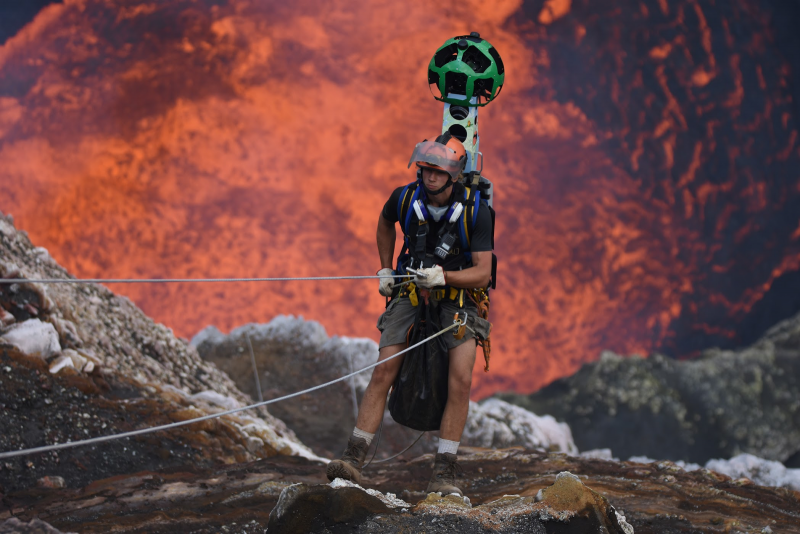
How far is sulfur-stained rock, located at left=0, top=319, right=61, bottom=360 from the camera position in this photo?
7.11 m

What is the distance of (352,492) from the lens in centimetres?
415

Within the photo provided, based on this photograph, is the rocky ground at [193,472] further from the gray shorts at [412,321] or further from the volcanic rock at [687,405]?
the volcanic rock at [687,405]

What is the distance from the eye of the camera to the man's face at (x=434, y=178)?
4621 mm

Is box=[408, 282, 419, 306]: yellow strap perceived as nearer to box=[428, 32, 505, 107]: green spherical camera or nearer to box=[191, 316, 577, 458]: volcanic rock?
box=[428, 32, 505, 107]: green spherical camera

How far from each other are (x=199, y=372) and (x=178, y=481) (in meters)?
4.46

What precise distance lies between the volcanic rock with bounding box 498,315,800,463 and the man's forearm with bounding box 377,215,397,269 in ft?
44.8

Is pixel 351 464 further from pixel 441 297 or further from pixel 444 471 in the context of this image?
pixel 441 297

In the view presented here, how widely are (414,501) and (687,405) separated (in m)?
14.1

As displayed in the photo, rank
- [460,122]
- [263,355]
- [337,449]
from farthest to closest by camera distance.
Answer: [263,355], [337,449], [460,122]

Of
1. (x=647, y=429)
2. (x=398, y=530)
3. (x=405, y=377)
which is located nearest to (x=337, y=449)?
(x=405, y=377)

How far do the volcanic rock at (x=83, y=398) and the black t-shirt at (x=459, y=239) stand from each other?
139 inches

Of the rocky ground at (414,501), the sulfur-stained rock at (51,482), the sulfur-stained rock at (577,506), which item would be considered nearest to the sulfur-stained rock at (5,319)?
the sulfur-stained rock at (51,482)

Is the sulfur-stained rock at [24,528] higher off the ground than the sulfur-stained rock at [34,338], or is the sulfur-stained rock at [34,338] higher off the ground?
the sulfur-stained rock at [34,338]

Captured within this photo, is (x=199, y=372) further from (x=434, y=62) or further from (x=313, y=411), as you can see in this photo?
(x=434, y=62)
